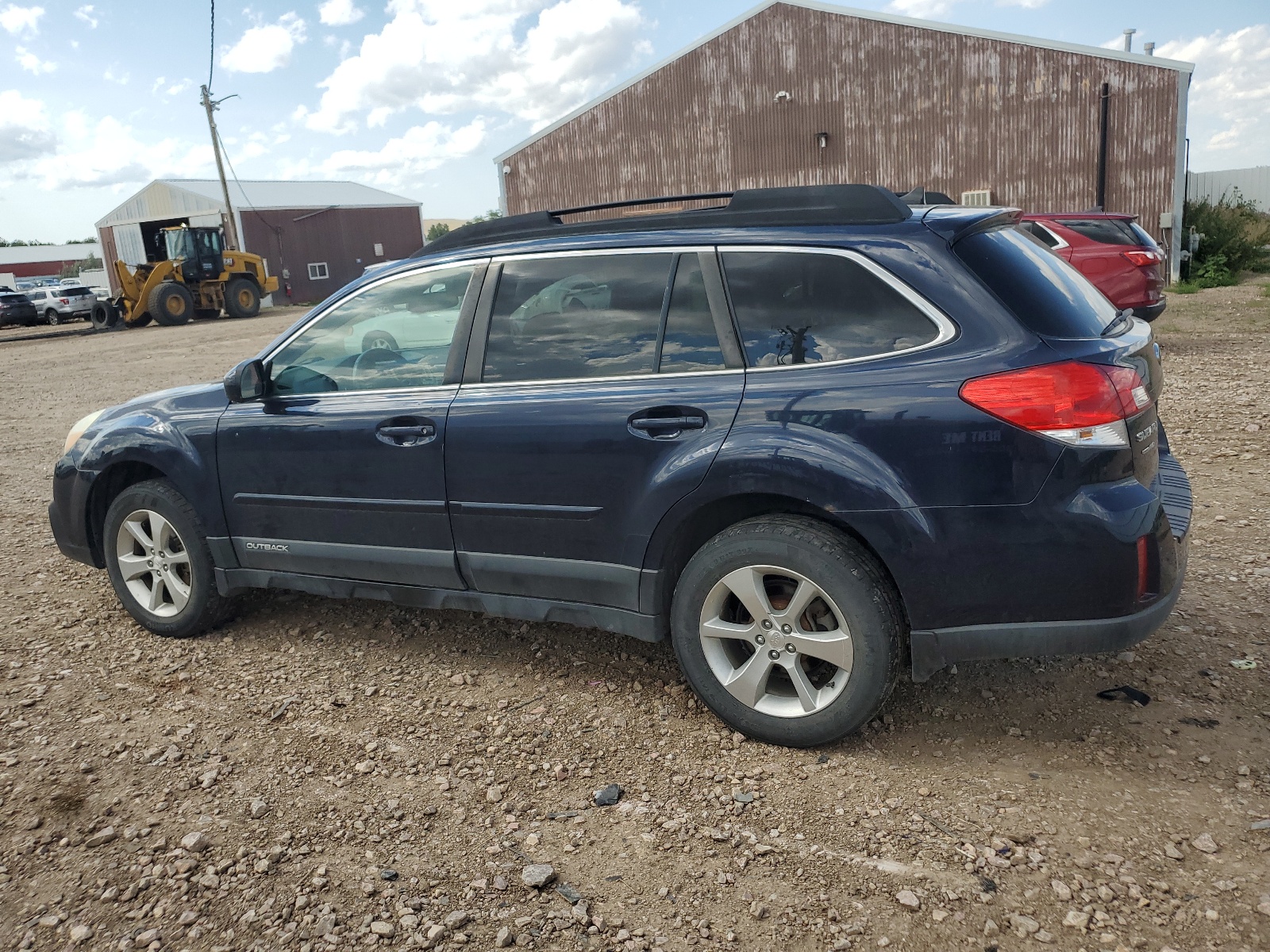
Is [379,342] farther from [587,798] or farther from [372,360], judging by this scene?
[587,798]

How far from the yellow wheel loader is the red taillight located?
24.1 metres

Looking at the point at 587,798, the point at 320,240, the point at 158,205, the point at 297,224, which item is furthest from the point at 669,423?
the point at 158,205

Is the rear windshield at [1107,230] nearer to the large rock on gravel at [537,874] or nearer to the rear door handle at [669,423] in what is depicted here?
the rear door handle at [669,423]

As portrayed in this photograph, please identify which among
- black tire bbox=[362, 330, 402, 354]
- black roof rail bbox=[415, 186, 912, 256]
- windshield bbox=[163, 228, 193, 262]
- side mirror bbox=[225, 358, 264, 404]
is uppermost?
windshield bbox=[163, 228, 193, 262]

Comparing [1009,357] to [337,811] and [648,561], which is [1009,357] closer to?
[648,561]

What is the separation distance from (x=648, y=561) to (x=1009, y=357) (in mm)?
1290

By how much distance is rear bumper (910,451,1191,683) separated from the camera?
2.72 m

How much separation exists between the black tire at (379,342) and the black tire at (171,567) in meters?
1.13

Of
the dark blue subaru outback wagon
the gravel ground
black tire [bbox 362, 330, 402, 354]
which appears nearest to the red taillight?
the gravel ground

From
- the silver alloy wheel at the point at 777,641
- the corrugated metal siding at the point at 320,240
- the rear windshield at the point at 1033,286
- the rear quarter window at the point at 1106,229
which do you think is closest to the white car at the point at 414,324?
the silver alloy wheel at the point at 777,641

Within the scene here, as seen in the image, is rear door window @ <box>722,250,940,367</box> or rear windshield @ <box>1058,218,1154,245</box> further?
rear windshield @ <box>1058,218,1154,245</box>

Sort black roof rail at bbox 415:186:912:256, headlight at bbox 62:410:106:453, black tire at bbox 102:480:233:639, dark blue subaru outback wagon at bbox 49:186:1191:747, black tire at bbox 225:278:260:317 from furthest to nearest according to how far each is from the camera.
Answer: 1. black tire at bbox 225:278:260:317
2. headlight at bbox 62:410:106:453
3. black tire at bbox 102:480:233:639
4. black roof rail at bbox 415:186:912:256
5. dark blue subaru outback wagon at bbox 49:186:1191:747

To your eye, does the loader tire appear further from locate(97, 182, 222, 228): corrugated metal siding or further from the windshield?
locate(97, 182, 222, 228): corrugated metal siding

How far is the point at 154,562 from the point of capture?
4363 millimetres
